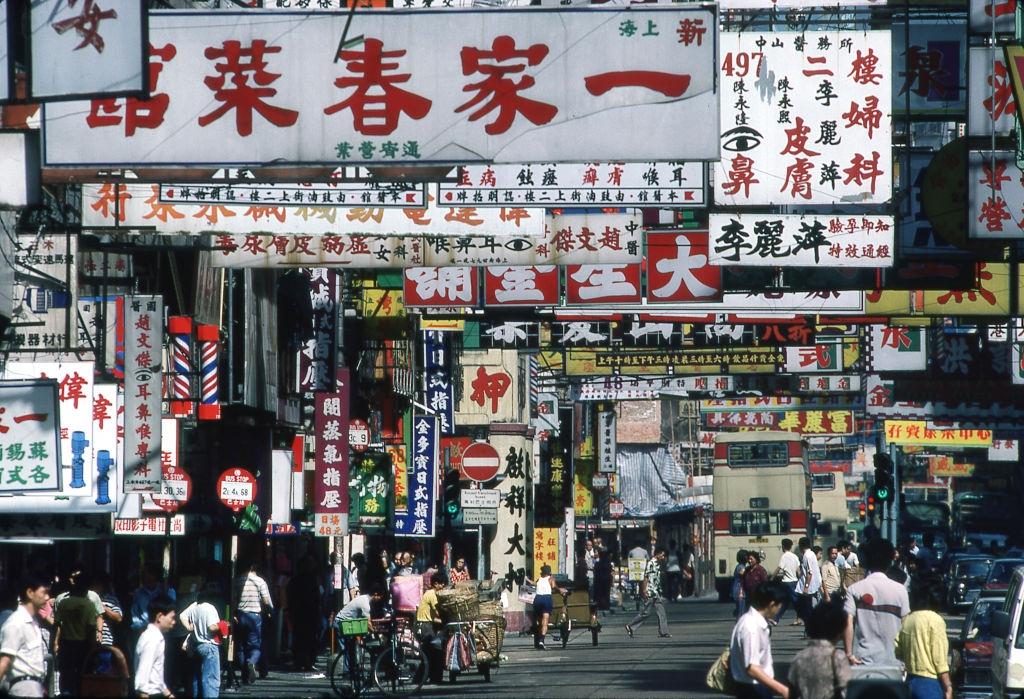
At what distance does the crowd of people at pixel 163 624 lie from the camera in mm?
15219

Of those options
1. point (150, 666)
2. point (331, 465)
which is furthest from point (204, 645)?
point (331, 465)

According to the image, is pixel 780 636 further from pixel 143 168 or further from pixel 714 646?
pixel 143 168

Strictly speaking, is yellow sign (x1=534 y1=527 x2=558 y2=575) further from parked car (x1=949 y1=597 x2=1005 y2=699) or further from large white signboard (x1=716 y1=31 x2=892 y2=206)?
large white signboard (x1=716 y1=31 x2=892 y2=206)

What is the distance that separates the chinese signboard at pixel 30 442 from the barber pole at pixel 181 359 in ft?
29.3

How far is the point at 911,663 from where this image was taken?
1490 cm

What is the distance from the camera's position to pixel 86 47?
38.0 feet

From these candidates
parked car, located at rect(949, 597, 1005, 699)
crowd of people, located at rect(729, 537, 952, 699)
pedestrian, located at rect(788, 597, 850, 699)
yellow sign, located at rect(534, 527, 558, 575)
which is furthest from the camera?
yellow sign, located at rect(534, 527, 558, 575)

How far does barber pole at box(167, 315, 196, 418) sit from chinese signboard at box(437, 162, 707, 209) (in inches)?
374

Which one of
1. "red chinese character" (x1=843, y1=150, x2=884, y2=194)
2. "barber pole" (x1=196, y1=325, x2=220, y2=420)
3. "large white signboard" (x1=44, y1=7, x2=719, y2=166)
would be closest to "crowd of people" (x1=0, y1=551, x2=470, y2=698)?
"barber pole" (x1=196, y1=325, x2=220, y2=420)

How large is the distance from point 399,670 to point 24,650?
9151 millimetres

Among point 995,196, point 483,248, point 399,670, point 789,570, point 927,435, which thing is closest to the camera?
point 995,196

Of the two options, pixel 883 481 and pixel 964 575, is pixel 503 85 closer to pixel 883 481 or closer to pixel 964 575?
pixel 883 481

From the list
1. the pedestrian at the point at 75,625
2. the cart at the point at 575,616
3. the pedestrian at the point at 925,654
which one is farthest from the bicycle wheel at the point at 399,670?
the cart at the point at 575,616

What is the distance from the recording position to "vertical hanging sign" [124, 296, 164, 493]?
Result: 21.2 m
